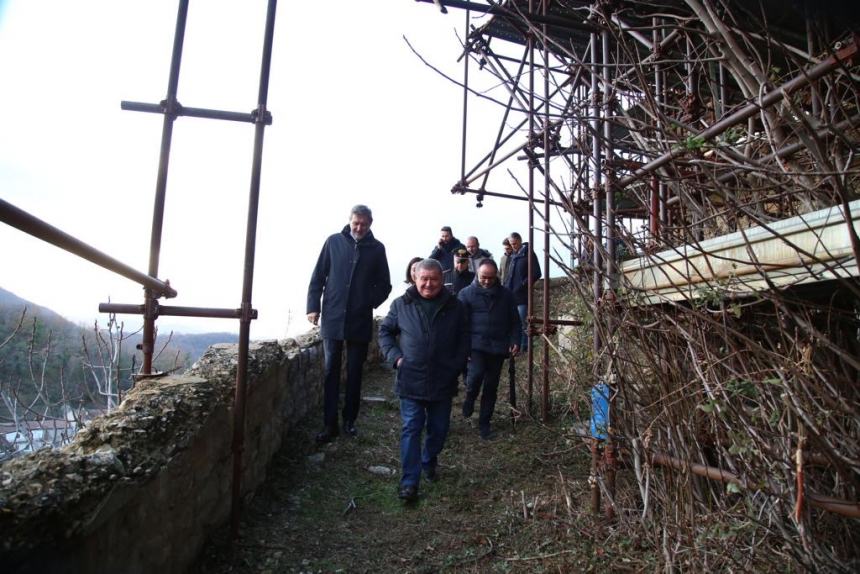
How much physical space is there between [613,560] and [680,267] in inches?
48.2

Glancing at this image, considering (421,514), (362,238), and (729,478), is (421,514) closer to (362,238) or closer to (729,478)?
(729,478)

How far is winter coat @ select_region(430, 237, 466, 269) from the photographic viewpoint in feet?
23.5

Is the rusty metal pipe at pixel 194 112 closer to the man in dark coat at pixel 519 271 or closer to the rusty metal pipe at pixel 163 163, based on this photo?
the rusty metal pipe at pixel 163 163

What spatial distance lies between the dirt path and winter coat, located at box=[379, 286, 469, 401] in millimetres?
632

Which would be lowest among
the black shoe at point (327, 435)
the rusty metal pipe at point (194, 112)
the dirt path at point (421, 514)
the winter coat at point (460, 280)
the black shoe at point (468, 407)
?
the dirt path at point (421, 514)

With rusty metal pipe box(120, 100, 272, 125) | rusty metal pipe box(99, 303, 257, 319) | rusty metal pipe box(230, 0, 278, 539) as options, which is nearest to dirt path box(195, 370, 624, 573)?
rusty metal pipe box(230, 0, 278, 539)

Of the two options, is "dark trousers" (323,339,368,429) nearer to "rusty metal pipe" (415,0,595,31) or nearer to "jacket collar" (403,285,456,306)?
"jacket collar" (403,285,456,306)

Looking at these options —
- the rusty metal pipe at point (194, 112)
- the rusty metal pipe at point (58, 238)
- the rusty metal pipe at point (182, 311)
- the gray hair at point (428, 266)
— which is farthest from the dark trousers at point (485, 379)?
the rusty metal pipe at point (58, 238)

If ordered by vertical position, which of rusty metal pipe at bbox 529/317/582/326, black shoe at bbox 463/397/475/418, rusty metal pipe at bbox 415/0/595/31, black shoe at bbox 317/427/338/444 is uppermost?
rusty metal pipe at bbox 415/0/595/31

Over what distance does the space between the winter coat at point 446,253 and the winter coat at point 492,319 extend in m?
2.05

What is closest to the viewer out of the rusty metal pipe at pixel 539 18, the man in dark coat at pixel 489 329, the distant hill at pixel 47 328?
the rusty metal pipe at pixel 539 18

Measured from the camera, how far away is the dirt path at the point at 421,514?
8.50ft

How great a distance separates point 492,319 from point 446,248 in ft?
8.16

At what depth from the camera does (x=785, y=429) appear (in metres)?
1.72
